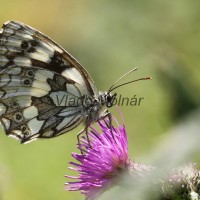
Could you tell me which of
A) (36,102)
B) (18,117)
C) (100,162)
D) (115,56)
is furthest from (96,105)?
(115,56)

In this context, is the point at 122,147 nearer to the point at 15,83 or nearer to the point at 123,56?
the point at 15,83

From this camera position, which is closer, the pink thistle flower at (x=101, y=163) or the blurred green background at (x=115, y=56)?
the pink thistle flower at (x=101, y=163)

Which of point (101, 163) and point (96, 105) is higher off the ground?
point (96, 105)

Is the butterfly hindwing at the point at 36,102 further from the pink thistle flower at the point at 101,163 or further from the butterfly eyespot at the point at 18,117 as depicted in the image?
the pink thistle flower at the point at 101,163

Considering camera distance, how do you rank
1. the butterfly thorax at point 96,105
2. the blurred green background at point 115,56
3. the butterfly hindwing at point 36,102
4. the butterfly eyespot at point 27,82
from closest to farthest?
the butterfly thorax at point 96,105, the butterfly hindwing at point 36,102, the butterfly eyespot at point 27,82, the blurred green background at point 115,56

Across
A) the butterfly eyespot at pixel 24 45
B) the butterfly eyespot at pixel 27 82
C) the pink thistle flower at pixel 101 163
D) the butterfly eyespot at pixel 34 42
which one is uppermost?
the butterfly eyespot at pixel 24 45

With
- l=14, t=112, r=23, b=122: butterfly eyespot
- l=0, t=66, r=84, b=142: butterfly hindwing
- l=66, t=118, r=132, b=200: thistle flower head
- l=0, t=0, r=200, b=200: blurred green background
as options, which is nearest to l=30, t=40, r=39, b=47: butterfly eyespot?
l=0, t=66, r=84, b=142: butterfly hindwing

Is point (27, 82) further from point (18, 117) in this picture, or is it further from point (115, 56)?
point (115, 56)

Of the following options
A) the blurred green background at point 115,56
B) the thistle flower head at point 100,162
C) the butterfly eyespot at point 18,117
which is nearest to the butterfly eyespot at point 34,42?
the butterfly eyespot at point 18,117
